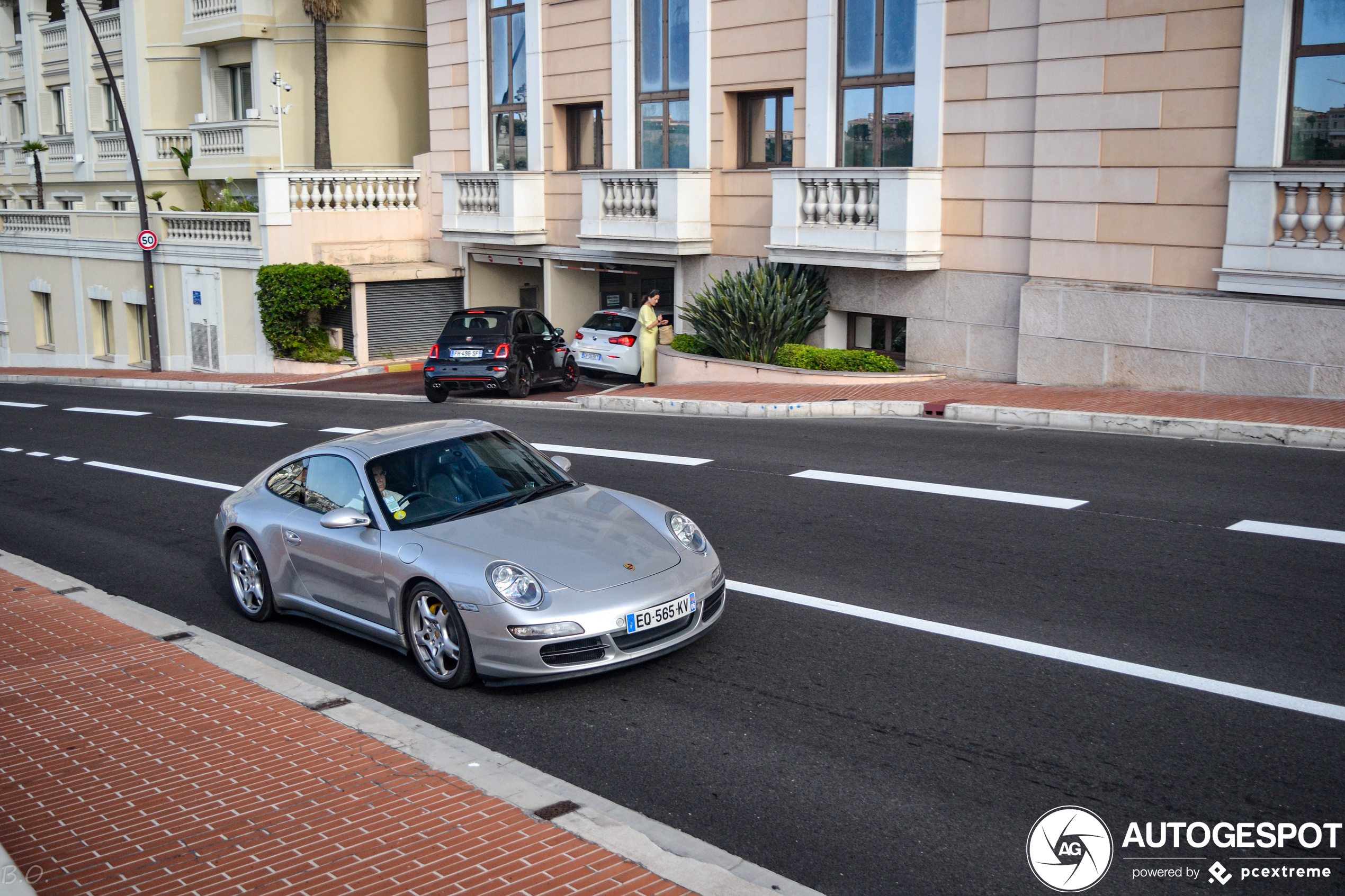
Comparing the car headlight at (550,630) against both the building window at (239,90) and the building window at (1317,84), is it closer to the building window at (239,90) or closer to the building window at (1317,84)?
the building window at (1317,84)

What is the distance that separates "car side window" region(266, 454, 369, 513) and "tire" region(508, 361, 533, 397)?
12712 mm

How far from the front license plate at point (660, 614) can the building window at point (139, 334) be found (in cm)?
3293

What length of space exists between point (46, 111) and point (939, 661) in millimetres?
48067

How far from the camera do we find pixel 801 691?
7.16 m

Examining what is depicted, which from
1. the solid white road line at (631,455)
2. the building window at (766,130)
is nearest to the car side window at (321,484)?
the solid white road line at (631,455)

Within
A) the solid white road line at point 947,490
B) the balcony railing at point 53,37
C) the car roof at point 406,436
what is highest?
the balcony railing at point 53,37

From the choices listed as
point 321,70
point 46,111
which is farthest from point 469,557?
point 46,111

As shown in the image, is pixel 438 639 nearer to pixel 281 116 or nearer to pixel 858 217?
pixel 858 217

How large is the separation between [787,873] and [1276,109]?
43.4 feet

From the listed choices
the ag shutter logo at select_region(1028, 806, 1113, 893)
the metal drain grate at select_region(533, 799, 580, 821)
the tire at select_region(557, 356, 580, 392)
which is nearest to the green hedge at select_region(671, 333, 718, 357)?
the tire at select_region(557, 356, 580, 392)

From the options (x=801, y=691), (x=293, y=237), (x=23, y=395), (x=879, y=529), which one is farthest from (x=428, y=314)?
(x=801, y=691)

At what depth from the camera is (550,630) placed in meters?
7.04

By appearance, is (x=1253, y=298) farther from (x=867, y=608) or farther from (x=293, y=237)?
(x=293, y=237)

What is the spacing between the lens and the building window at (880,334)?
20812mm
